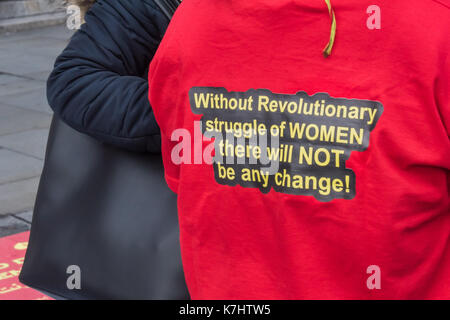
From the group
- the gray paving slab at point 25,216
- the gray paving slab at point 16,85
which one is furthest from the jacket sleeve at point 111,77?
the gray paving slab at point 16,85

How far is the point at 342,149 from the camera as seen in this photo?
4.83 feet

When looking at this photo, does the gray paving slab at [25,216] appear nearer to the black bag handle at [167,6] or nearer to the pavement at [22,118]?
the pavement at [22,118]

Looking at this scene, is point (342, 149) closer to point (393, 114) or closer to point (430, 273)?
point (393, 114)

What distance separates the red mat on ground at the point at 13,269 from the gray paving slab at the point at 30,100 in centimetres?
322

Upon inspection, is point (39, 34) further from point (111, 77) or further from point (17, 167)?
point (111, 77)

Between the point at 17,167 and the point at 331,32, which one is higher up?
the point at 331,32

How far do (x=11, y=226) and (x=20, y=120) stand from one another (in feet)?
8.96

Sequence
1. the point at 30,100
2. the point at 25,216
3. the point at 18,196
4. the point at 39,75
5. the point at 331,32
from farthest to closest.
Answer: the point at 39,75, the point at 30,100, the point at 18,196, the point at 25,216, the point at 331,32

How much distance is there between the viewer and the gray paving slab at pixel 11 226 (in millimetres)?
4922

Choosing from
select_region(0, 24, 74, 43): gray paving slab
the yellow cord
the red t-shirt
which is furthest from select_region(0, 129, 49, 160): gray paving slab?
select_region(0, 24, 74, 43): gray paving slab

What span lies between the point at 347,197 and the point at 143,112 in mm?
544

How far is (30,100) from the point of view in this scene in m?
8.37

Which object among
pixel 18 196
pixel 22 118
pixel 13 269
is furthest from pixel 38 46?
pixel 13 269

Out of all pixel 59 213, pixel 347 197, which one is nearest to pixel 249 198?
pixel 347 197
